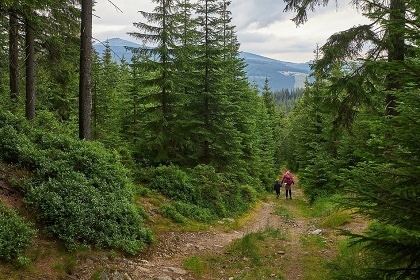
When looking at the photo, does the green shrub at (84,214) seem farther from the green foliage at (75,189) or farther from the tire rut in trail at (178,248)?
the tire rut in trail at (178,248)

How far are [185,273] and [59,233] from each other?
3073mm

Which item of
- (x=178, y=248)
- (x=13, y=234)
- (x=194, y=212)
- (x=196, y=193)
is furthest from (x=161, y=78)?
(x=13, y=234)

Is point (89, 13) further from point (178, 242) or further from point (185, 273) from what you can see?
point (185, 273)

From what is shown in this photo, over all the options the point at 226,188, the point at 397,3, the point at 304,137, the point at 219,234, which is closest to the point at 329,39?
the point at 397,3

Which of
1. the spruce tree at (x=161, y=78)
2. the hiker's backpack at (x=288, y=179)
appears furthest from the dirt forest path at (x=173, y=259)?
the hiker's backpack at (x=288, y=179)

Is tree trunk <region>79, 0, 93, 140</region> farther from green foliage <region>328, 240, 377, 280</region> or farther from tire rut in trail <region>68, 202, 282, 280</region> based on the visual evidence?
green foliage <region>328, 240, 377, 280</region>

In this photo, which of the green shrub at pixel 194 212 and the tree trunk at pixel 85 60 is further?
the green shrub at pixel 194 212

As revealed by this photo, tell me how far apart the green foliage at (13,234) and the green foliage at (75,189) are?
68 cm

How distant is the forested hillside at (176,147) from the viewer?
424 cm

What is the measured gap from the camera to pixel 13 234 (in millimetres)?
6414

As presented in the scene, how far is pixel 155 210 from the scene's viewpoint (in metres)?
12.3

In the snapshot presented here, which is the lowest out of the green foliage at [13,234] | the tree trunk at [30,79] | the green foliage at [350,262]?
the green foliage at [350,262]

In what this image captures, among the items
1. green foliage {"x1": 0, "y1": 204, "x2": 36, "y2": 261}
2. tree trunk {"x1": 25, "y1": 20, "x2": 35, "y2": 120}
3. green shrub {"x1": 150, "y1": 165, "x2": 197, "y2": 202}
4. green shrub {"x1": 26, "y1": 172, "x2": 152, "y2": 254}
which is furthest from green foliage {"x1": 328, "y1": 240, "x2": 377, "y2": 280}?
tree trunk {"x1": 25, "y1": 20, "x2": 35, "y2": 120}

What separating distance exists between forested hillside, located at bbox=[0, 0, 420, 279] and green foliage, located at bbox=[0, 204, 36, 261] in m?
0.03
